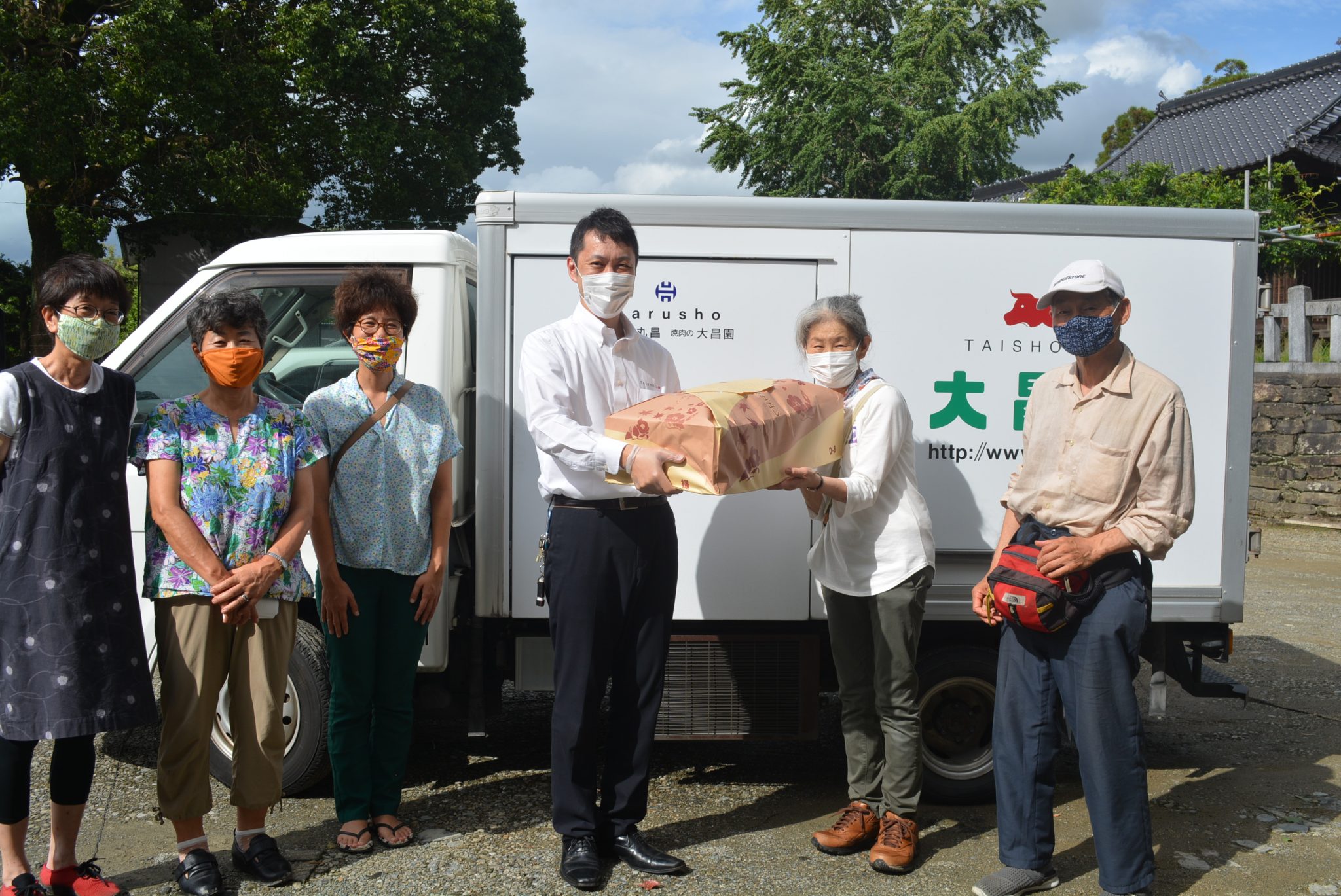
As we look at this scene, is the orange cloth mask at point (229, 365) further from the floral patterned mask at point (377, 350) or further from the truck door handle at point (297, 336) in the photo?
the truck door handle at point (297, 336)

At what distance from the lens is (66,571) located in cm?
287

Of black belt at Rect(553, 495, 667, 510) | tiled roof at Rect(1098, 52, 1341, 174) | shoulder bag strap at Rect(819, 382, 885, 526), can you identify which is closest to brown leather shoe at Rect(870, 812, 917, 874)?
shoulder bag strap at Rect(819, 382, 885, 526)

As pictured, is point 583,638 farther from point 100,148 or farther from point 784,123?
point 784,123

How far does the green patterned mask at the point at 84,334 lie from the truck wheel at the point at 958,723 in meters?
3.04

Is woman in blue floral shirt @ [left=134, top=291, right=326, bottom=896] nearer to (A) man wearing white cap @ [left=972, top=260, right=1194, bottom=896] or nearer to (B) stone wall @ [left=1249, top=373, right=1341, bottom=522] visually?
(A) man wearing white cap @ [left=972, top=260, right=1194, bottom=896]

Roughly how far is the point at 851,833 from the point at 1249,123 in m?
24.4

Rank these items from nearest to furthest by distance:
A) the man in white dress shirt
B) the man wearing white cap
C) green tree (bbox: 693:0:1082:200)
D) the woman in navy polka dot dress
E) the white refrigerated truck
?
the woman in navy polka dot dress
the man wearing white cap
the man in white dress shirt
the white refrigerated truck
green tree (bbox: 693:0:1082:200)

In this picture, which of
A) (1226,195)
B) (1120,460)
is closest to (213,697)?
(1120,460)

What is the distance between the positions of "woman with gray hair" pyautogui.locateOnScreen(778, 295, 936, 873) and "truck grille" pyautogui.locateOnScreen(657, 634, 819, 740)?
1.19 ft

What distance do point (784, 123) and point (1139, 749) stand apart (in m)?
20.6

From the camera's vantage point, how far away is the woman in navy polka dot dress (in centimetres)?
285

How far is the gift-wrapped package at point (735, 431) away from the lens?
9.58ft

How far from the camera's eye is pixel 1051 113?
21.9m

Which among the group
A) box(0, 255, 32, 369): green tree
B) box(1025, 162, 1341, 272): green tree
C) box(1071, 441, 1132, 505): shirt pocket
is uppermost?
box(1025, 162, 1341, 272): green tree
